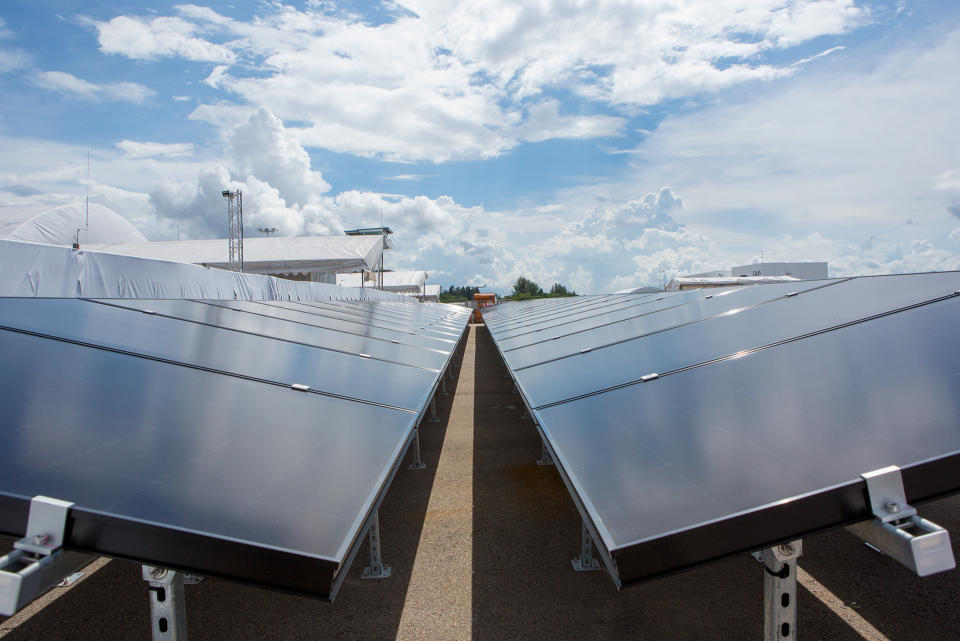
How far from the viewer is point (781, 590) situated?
2.28 meters

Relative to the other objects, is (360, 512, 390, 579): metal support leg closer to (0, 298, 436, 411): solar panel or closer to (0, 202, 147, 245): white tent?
(0, 298, 436, 411): solar panel

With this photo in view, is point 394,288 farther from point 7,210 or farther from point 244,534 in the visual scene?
point 244,534

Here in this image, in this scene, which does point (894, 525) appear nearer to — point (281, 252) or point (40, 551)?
point (40, 551)

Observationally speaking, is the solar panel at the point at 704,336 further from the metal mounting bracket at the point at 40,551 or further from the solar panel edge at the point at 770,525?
the metal mounting bracket at the point at 40,551

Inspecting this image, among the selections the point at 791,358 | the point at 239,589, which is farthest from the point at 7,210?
the point at 791,358

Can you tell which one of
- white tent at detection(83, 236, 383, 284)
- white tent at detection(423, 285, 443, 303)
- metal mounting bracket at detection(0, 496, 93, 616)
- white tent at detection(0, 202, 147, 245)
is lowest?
white tent at detection(423, 285, 443, 303)

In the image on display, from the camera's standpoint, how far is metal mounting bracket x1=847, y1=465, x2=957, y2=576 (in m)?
1.74

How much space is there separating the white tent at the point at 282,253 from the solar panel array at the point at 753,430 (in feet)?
108

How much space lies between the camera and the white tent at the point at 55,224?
35.5m

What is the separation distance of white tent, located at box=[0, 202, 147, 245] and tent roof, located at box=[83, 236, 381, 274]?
3139 mm

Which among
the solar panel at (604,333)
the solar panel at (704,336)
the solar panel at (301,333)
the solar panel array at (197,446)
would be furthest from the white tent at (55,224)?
the solar panel at (704,336)

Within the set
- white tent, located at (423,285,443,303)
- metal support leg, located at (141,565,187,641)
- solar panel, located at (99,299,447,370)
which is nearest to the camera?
metal support leg, located at (141,565,187,641)

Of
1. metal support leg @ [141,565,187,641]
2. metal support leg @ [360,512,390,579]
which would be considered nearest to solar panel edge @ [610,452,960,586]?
metal support leg @ [141,565,187,641]

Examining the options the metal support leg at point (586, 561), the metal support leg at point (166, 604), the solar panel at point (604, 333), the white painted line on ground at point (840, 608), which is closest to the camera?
the metal support leg at point (166, 604)
